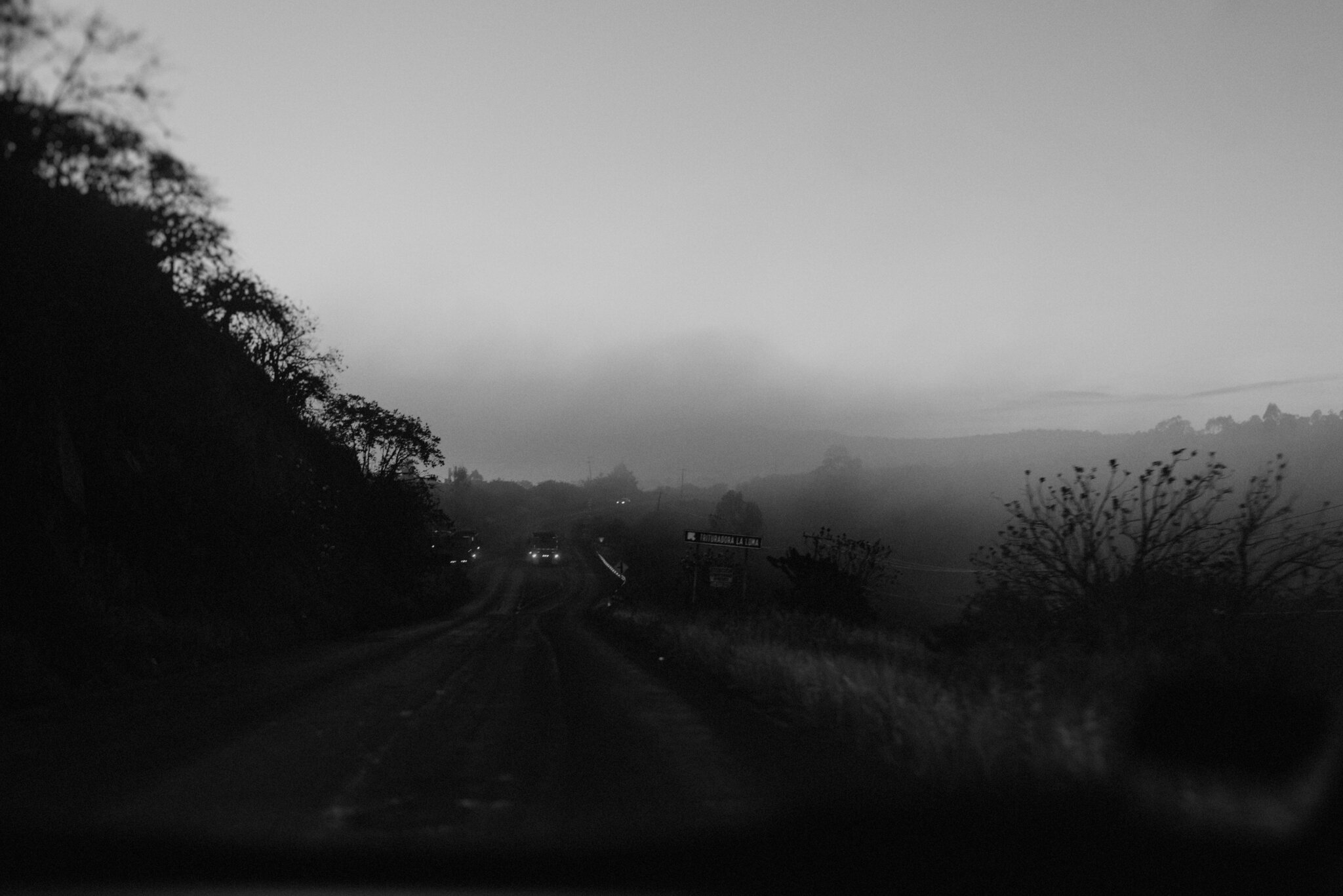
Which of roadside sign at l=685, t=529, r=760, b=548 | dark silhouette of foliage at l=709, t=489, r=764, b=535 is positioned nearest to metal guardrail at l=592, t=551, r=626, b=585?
dark silhouette of foliage at l=709, t=489, r=764, b=535

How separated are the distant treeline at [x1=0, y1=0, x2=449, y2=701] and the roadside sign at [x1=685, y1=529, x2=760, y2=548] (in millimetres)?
12654

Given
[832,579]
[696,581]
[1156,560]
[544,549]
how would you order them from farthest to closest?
[544,549] → [696,581] → [832,579] → [1156,560]

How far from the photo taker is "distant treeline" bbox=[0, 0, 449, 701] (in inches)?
566

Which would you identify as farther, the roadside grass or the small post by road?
the small post by road

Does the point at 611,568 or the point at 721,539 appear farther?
the point at 611,568

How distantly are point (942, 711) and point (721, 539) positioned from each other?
2177 centimetres

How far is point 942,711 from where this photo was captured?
9.62 meters

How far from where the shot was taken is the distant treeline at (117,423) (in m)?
14.4

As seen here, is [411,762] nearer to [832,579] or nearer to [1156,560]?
[1156,560]

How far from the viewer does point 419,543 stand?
59.9 metres

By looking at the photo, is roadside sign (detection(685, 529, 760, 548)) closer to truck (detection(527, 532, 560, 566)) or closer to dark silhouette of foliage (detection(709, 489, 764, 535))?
dark silhouette of foliage (detection(709, 489, 764, 535))

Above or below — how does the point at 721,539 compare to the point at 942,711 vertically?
above

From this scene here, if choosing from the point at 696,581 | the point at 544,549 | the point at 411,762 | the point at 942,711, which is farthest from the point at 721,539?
the point at 544,549

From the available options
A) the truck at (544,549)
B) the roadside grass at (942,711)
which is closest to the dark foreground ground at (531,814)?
the roadside grass at (942,711)
